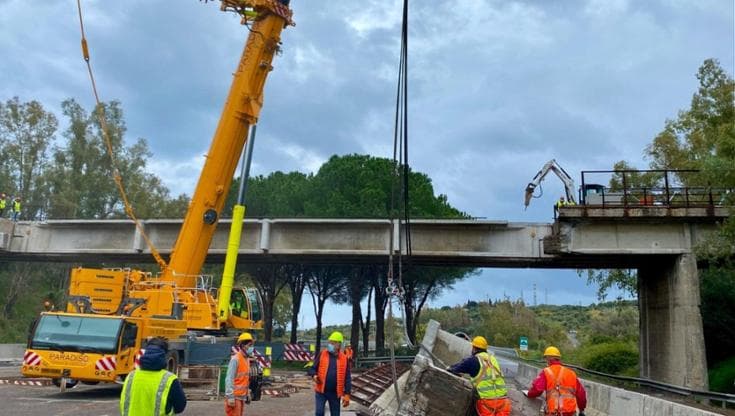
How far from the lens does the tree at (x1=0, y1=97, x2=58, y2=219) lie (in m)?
44.9

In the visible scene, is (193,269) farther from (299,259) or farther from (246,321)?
(299,259)

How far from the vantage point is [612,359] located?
2998cm

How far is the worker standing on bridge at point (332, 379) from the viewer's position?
29.0ft

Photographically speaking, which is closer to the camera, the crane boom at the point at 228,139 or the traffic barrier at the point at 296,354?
the crane boom at the point at 228,139

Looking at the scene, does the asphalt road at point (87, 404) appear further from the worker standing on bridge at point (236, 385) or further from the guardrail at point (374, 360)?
the guardrail at point (374, 360)

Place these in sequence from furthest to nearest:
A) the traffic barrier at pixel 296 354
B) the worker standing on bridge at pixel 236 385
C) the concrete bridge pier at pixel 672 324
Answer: the traffic barrier at pixel 296 354 → the concrete bridge pier at pixel 672 324 → the worker standing on bridge at pixel 236 385

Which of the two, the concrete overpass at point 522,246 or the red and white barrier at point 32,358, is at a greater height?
the concrete overpass at point 522,246

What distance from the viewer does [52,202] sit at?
147 feet

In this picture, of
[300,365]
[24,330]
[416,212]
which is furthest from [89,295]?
[24,330]

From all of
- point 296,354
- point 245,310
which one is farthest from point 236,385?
point 296,354

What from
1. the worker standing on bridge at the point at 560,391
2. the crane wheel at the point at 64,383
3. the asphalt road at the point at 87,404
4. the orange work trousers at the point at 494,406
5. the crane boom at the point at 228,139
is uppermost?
the crane boom at the point at 228,139

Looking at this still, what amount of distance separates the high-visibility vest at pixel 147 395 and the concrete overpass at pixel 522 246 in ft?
62.1

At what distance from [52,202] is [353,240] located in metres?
29.1

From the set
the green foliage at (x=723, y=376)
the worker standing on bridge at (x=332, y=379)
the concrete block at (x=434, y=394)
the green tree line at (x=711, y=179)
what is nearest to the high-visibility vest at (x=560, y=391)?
the concrete block at (x=434, y=394)
